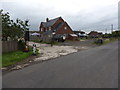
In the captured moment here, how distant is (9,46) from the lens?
1362 centimetres

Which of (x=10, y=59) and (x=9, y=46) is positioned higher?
(x=9, y=46)

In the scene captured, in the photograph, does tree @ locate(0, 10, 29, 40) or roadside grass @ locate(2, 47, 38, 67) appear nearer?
roadside grass @ locate(2, 47, 38, 67)

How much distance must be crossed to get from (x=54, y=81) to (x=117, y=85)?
2344 mm

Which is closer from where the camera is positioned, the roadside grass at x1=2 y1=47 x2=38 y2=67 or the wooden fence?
the roadside grass at x1=2 y1=47 x2=38 y2=67

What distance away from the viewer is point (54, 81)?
5.06 m

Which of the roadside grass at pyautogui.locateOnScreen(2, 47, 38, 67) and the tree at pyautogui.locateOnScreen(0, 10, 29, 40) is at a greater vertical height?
the tree at pyautogui.locateOnScreen(0, 10, 29, 40)

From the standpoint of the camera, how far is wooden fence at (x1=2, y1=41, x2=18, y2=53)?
510 inches

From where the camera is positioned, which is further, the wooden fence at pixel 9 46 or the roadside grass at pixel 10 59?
the wooden fence at pixel 9 46

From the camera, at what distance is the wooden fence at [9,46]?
42.5ft

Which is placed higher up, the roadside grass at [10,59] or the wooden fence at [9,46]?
the wooden fence at [9,46]

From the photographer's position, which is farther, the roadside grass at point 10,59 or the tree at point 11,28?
the tree at point 11,28

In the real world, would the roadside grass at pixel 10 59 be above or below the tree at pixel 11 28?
below

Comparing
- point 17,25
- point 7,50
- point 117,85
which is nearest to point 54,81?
point 117,85

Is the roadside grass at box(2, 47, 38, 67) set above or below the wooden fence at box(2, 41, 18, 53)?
below
